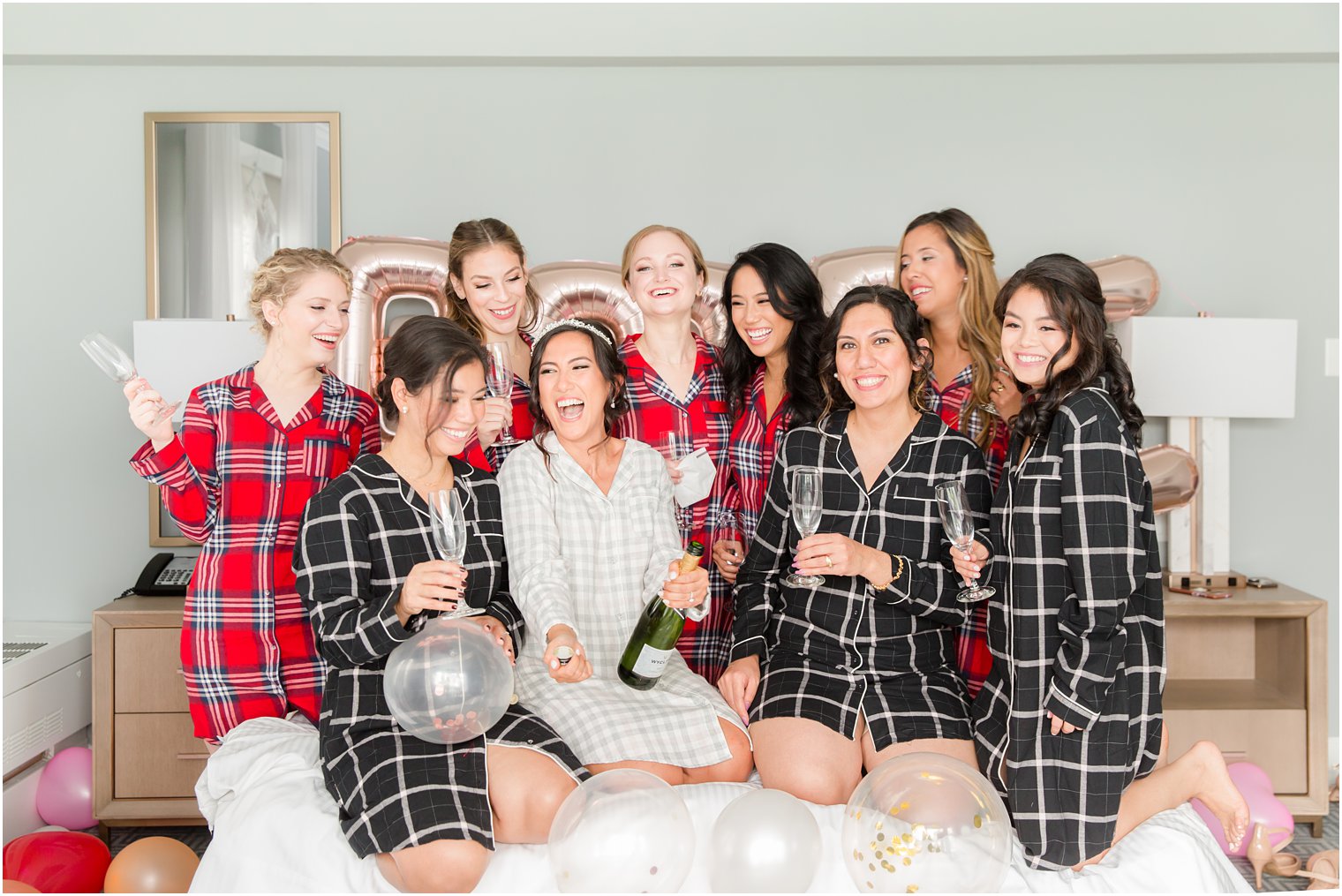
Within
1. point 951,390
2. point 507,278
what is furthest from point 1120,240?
point 507,278

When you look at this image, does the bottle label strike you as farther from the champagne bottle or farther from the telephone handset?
the telephone handset

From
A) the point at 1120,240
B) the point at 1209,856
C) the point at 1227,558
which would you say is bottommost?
the point at 1209,856

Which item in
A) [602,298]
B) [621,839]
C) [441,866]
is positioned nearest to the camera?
[621,839]

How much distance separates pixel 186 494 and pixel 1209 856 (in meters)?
2.79

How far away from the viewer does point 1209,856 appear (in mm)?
2221

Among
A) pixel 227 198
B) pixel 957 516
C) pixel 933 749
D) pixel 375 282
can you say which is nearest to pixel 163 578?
pixel 375 282

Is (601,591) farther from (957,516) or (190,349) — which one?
(190,349)

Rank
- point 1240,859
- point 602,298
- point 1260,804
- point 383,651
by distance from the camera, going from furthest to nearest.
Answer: point 602,298 < point 1240,859 < point 1260,804 < point 383,651

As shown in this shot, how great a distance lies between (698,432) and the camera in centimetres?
308

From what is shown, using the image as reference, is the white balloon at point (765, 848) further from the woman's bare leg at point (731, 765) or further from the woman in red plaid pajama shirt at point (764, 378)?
the woman in red plaid pajama shirt at point (764, 378)

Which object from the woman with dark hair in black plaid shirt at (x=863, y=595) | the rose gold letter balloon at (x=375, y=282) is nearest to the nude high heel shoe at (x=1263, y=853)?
the woman with dark hair in black plaid shirt at (x=863, y=595)

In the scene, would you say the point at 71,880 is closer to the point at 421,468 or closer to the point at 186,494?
the point at 186,494

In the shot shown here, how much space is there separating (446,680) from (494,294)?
1.33m

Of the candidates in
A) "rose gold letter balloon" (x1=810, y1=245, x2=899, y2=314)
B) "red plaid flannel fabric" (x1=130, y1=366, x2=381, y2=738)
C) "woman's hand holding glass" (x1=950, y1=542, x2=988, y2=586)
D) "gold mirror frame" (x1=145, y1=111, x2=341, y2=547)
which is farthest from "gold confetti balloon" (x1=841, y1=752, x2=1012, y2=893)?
"gold mirror frame" (x1=145, y1=111, x2=341, y2=547)
